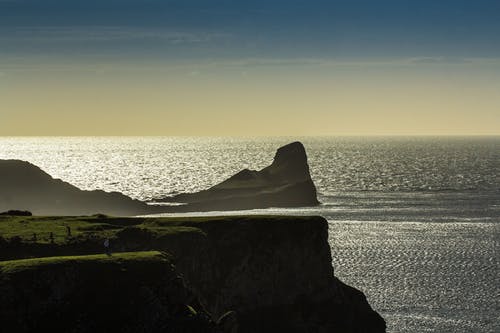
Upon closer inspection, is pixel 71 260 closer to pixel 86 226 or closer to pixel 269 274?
pixel 86 226

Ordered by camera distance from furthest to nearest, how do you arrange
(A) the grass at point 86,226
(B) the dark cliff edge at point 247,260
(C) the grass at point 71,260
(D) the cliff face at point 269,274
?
(D) the cliff face at point 269,274
(B) the dark cliff edge at point 247,260
(A) the grass at point 86,226
(C) the grass at point 71,260

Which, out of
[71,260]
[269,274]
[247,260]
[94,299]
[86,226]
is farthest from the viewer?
[86,226]

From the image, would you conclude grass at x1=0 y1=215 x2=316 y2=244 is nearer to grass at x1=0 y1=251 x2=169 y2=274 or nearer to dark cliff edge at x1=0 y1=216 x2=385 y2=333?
dark cliff edge at x1=0 y1=216 x2=385 y2=333

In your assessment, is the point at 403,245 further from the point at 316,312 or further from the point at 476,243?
the point at 316,312

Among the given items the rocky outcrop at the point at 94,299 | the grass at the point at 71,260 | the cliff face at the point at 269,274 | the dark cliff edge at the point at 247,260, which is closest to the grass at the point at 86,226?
the dark cliff edge at the point at 247,260

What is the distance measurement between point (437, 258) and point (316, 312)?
63604mm

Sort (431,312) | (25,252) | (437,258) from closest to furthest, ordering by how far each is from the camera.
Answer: (25,252) < (431,312) < (437,258)

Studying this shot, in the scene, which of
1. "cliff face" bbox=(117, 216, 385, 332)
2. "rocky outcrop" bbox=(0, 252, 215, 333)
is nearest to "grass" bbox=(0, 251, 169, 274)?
"rocky outcrop" bbox=(0, 252, 215, 333)

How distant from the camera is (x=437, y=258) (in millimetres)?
132125

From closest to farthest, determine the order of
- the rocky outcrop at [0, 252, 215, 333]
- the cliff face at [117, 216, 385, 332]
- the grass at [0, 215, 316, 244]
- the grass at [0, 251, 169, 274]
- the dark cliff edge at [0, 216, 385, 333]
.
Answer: the rocky outcrop at [0, 252, 215, 333] → the grass at [0, 251, 169, 274] → the grass at [0, 215, 316, 244] → the dark cliff edge at [0, 216, 385, 333] → the cliff face at [117, 216, 385, 332]

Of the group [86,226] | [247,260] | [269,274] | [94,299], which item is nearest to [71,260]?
[94,299]

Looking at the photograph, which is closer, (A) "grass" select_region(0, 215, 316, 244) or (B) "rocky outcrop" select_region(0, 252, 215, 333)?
(B) "rocky outcrop" select_region(0, 252, 215, 333)

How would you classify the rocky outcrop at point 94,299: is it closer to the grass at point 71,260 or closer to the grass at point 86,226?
the grass at point 71,260

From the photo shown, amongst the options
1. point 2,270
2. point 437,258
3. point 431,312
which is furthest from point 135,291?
point 437,258
